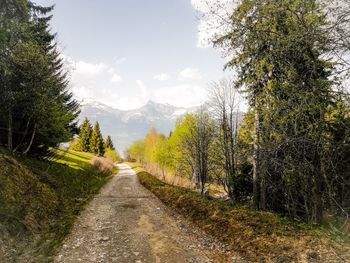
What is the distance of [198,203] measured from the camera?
12.1m

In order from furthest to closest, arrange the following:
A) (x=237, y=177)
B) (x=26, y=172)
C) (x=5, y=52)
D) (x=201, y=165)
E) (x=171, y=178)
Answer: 1. (x=171, y=178)
2. (x=201, y=165)
3. (x=237, y=177)
4. (x=5, y=52)
5. (x=26, y=172)

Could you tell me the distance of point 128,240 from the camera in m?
8.24

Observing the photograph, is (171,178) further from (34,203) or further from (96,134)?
(96,134)

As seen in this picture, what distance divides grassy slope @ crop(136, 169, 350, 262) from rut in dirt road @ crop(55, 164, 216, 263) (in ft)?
3.12

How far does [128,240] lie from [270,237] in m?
3.65

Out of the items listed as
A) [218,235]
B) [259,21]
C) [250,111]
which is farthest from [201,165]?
[259,21]

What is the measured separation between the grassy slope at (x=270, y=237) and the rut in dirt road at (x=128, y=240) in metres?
0.95

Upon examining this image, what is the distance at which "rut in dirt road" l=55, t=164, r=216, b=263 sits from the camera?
6.98 metres

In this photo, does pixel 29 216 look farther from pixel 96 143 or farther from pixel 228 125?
pixel 96 143

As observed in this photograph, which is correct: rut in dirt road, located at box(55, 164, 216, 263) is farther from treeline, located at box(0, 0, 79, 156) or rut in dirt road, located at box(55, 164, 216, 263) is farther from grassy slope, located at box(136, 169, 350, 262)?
treeline, located at box(0, 0, 79, 156)

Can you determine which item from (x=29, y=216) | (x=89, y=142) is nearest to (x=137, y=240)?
(x=29, y=216)

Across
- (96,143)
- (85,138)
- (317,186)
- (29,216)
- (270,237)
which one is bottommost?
(29,216)

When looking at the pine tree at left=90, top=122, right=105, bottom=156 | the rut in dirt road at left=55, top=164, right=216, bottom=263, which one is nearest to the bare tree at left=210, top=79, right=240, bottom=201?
the rut in dirt road at left=55, top=164, right=216, bottom=263

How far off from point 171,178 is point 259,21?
23485mm
